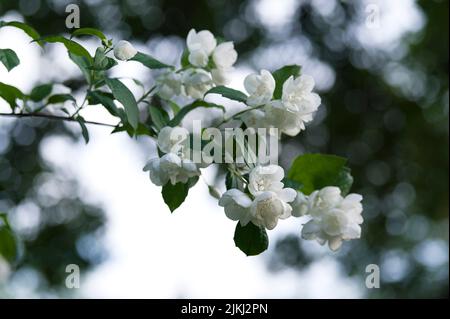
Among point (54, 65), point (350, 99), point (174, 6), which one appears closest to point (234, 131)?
point (54, 65)

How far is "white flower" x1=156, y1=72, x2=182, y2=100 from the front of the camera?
0.94m

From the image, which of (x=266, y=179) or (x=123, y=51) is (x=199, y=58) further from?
(x=266, y=179)

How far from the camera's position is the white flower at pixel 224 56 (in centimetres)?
94

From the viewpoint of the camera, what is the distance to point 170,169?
0.77 meters

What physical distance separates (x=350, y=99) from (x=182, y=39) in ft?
3.77

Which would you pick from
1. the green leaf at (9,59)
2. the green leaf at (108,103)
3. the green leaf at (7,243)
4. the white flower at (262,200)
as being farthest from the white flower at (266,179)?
the green leaf at (7,243)

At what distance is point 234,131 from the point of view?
0.81 metres

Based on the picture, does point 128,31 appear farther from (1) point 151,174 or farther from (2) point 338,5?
(1) point 151,174

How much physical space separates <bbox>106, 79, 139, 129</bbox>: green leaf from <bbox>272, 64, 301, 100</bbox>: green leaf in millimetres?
186

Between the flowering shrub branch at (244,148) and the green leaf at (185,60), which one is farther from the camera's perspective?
the green leaf at (185,60)

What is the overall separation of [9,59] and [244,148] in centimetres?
34

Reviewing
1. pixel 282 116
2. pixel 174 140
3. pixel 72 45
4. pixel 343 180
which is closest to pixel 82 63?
pixel 72 45

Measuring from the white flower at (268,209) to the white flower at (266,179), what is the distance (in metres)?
0.01

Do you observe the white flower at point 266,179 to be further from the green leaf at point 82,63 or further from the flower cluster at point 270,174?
the green leaf at point 82,63
